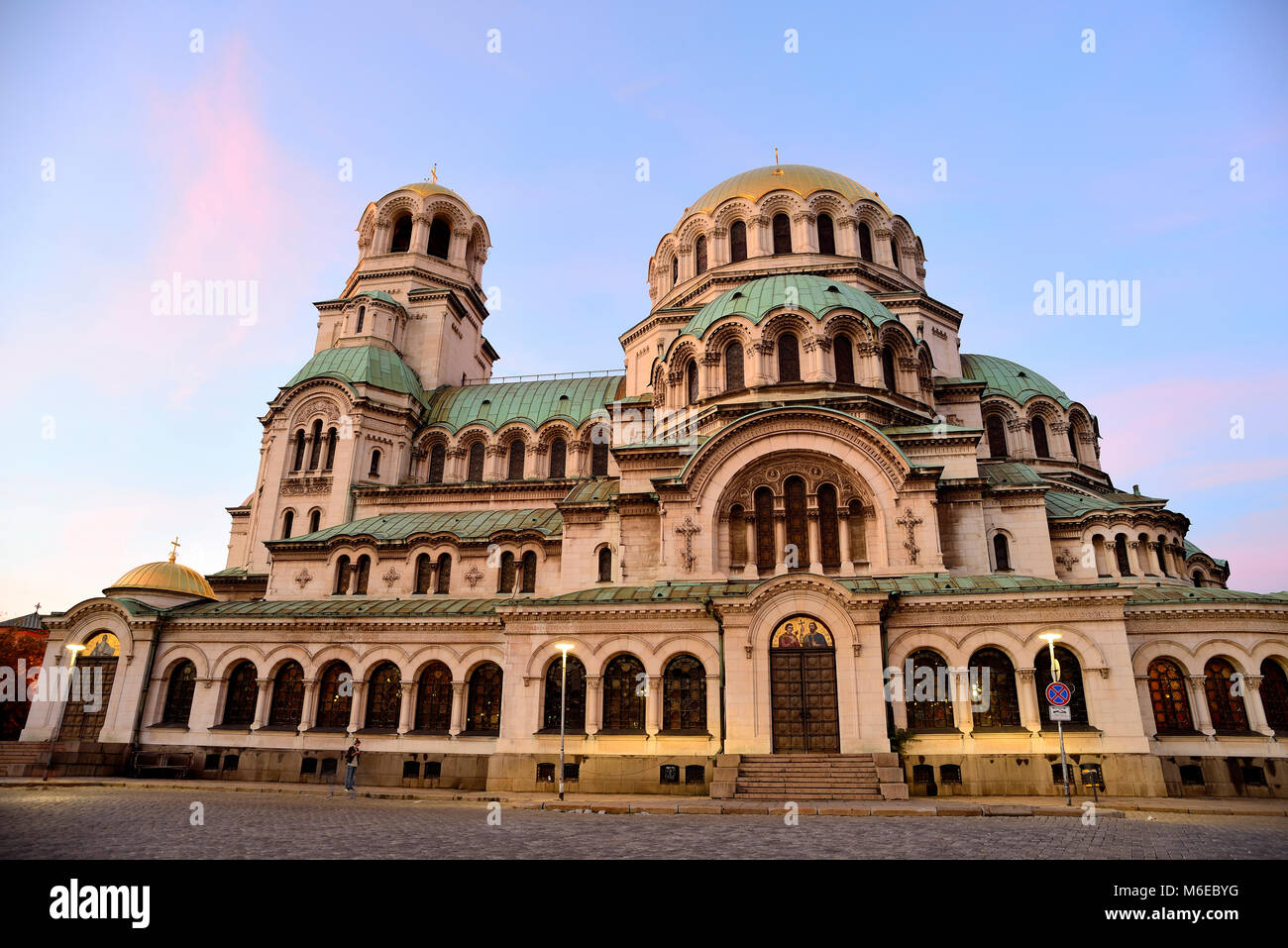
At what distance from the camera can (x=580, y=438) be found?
4022 cm

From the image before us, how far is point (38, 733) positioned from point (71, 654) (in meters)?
3.07

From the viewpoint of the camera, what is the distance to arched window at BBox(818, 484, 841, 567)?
2689 cm

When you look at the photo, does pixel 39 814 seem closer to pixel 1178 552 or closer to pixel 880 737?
pixel 880 737

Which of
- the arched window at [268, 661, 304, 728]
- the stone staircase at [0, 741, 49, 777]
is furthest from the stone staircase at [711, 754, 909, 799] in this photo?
the stone staircase at [0, 741, 49, 777]

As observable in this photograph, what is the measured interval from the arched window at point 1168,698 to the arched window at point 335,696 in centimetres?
2783

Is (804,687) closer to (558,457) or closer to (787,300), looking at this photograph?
(787,300)

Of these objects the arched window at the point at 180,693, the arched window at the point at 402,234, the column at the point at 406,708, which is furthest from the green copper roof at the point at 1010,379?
the arched window at the point at 180,693

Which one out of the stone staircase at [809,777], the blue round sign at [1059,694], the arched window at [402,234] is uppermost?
the arched window at [402,234]

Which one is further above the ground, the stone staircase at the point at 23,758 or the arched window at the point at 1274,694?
the arched window at the point at 1274,694

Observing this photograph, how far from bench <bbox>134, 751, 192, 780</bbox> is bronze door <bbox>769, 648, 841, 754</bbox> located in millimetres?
22137

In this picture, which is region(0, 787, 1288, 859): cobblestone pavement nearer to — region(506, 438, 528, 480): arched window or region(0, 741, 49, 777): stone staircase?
region(0, 741, 49, 777): stone staircase

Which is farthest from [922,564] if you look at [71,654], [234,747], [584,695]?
[71,654]

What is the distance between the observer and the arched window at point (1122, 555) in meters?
31.2

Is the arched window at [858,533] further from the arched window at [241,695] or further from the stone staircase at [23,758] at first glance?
the stone staircase at [23,758]
